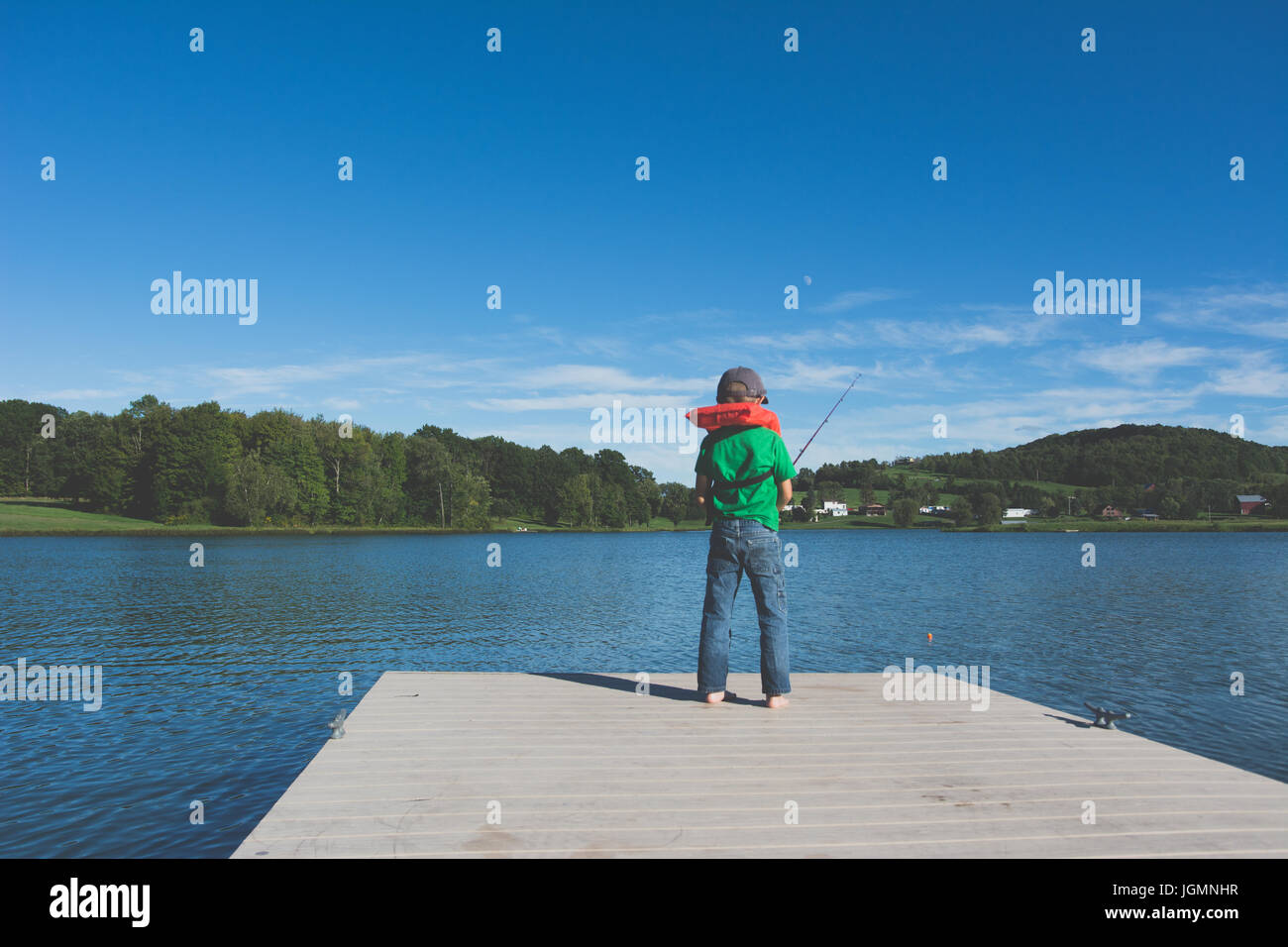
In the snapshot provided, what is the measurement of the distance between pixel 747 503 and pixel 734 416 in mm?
849

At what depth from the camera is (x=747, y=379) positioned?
7.27 m

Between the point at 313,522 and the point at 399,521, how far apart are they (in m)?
11.4

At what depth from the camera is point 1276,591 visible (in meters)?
34.2

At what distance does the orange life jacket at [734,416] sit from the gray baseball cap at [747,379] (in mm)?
148

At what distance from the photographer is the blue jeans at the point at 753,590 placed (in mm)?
7141

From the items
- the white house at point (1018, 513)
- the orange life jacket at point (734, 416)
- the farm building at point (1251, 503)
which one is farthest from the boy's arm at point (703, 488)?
the farm building at point (1251, 503)

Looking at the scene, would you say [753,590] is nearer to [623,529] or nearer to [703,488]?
[703,488]

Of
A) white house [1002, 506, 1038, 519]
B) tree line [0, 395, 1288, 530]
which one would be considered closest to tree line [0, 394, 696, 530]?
tree line [0, 395, 1288, 530]

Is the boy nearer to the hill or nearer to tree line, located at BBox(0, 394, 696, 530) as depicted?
tree line, located at BBox(0, 394, 696, 530)

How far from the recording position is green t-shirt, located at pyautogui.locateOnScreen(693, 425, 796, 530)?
23.4 ft

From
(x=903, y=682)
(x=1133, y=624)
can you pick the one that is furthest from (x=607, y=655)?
(x=1133, y=624)

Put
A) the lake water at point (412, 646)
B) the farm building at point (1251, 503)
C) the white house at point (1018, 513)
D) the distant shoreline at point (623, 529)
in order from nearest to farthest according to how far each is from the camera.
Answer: the lake water at point (412, 646) → the distant shoreline at point (623, 529) → the farm building at point (1251, 503) → the white house at point (1018, 513)

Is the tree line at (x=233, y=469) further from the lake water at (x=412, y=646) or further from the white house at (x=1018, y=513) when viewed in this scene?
the white house at (x=1018, y=513)
